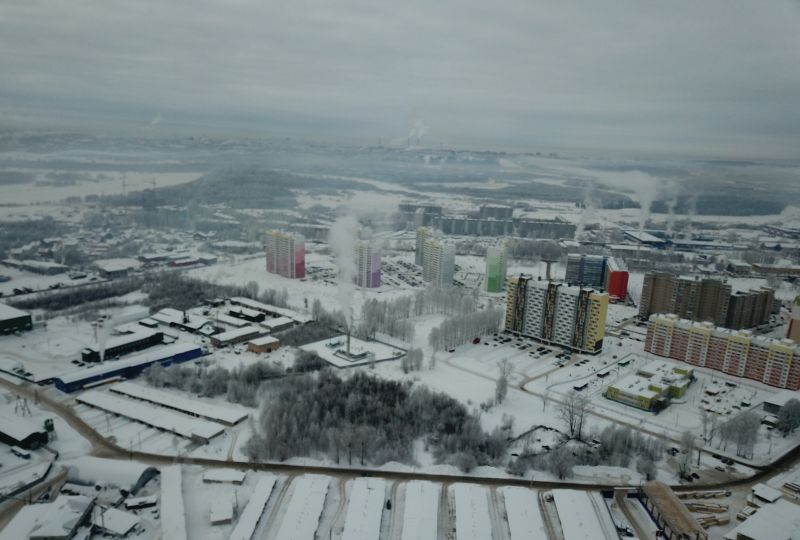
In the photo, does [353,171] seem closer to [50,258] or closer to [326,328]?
[50,258]

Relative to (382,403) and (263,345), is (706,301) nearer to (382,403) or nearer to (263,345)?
(382,403)

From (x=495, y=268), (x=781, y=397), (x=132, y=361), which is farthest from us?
(x=495, y=268)

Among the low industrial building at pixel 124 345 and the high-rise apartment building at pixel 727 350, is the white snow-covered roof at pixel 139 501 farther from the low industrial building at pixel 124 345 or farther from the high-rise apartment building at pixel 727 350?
the high-rise apartment building at pixel 727 350

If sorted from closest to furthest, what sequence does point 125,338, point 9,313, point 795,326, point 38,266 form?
point 125,338
point 9,313
point 795,326
point 38,266

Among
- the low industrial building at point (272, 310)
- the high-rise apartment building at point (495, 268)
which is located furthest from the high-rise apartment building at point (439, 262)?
the low industrial building at point (272, 310)

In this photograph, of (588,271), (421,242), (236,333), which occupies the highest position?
(421,242)

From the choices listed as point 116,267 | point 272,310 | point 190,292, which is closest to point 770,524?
point 272,310
